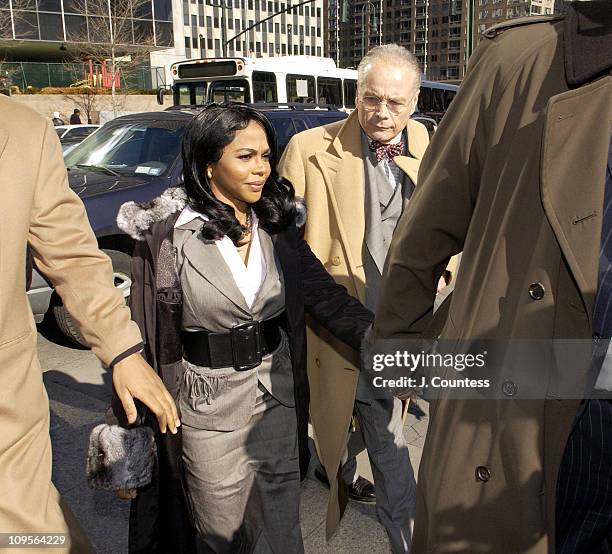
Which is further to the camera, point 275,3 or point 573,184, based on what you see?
point 275,3

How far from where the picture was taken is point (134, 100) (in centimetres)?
3931

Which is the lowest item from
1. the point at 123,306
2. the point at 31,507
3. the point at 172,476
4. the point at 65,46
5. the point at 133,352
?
the point at 172,476

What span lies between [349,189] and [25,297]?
1844 millimetres

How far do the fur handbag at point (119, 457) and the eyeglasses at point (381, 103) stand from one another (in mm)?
1984

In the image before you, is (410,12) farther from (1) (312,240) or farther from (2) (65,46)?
(1) (312,240)

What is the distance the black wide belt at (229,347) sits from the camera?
2.49m

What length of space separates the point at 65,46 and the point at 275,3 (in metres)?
79.0

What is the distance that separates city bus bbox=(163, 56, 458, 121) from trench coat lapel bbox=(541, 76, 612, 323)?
12.5m

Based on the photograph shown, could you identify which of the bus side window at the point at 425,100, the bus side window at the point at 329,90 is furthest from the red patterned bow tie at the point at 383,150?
the bus side window at the point at 425,100

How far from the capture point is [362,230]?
128 inches

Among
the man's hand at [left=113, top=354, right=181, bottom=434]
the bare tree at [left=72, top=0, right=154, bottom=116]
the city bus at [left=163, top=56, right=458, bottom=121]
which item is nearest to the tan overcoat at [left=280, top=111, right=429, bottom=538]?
the man's hand at [left=113, top=354, right=181, bottom=434]

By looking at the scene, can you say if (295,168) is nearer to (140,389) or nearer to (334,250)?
(334,250)

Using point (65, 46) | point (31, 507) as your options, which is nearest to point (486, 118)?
point (31, 507)

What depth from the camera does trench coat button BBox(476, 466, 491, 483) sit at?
4.43 ft
